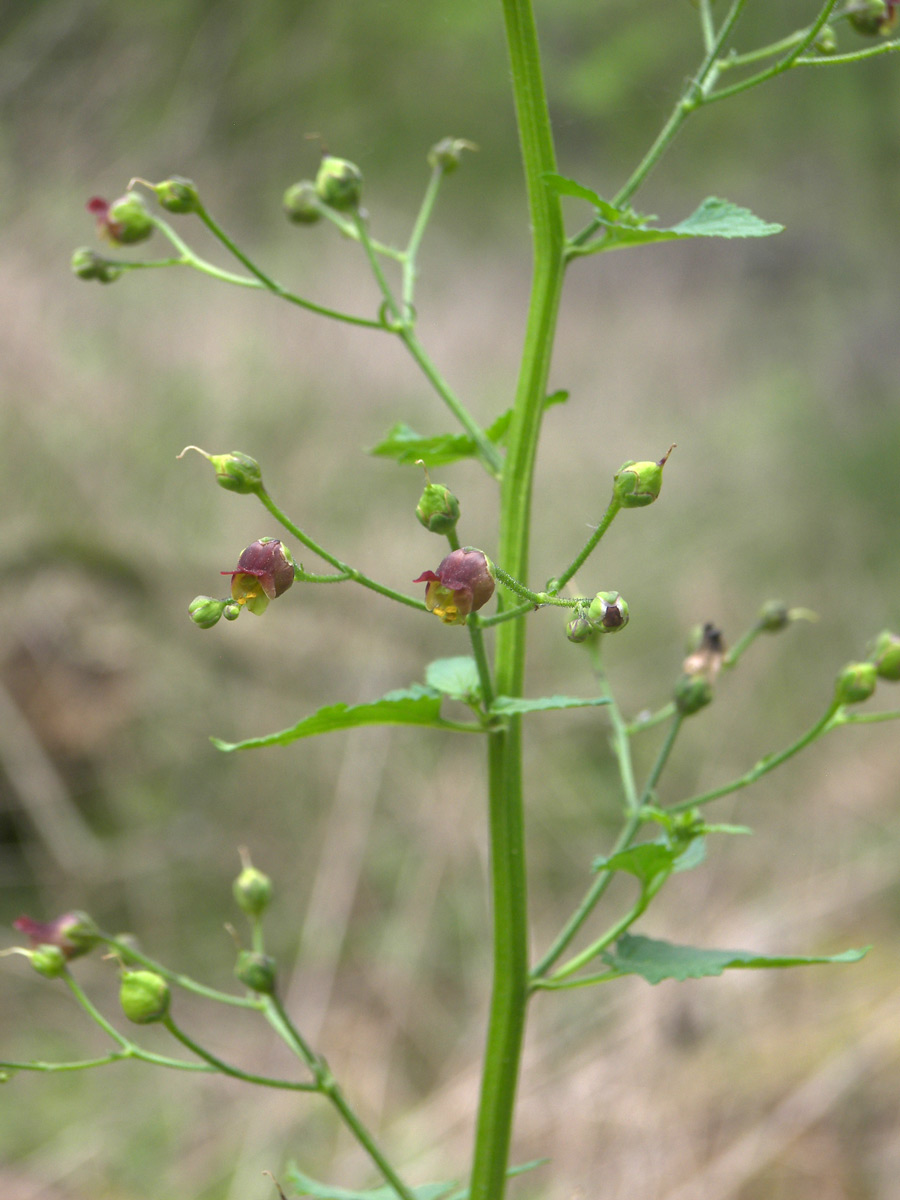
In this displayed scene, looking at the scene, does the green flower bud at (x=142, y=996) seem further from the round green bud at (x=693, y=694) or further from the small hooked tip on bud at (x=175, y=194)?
the small hooked tip on bud at (x=175, y=194)

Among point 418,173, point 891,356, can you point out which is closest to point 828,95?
point 891,356

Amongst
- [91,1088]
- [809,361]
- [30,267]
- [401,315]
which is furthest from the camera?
[809,361]

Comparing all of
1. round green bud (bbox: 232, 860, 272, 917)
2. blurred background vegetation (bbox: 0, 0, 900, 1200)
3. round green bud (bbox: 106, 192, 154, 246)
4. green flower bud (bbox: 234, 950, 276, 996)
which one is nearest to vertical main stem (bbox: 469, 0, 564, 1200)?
green flower bud (bbox: 234, 950, 276, 996)

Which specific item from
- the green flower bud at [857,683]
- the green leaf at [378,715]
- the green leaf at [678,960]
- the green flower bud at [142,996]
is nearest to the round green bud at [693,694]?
the green flower bud at [857,683]

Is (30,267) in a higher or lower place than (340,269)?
higher

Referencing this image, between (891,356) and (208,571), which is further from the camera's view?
(891,356)

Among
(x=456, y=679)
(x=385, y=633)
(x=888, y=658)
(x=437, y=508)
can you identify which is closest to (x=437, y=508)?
(x=437, y=508)

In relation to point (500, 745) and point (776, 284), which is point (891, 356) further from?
point (500, 745)
